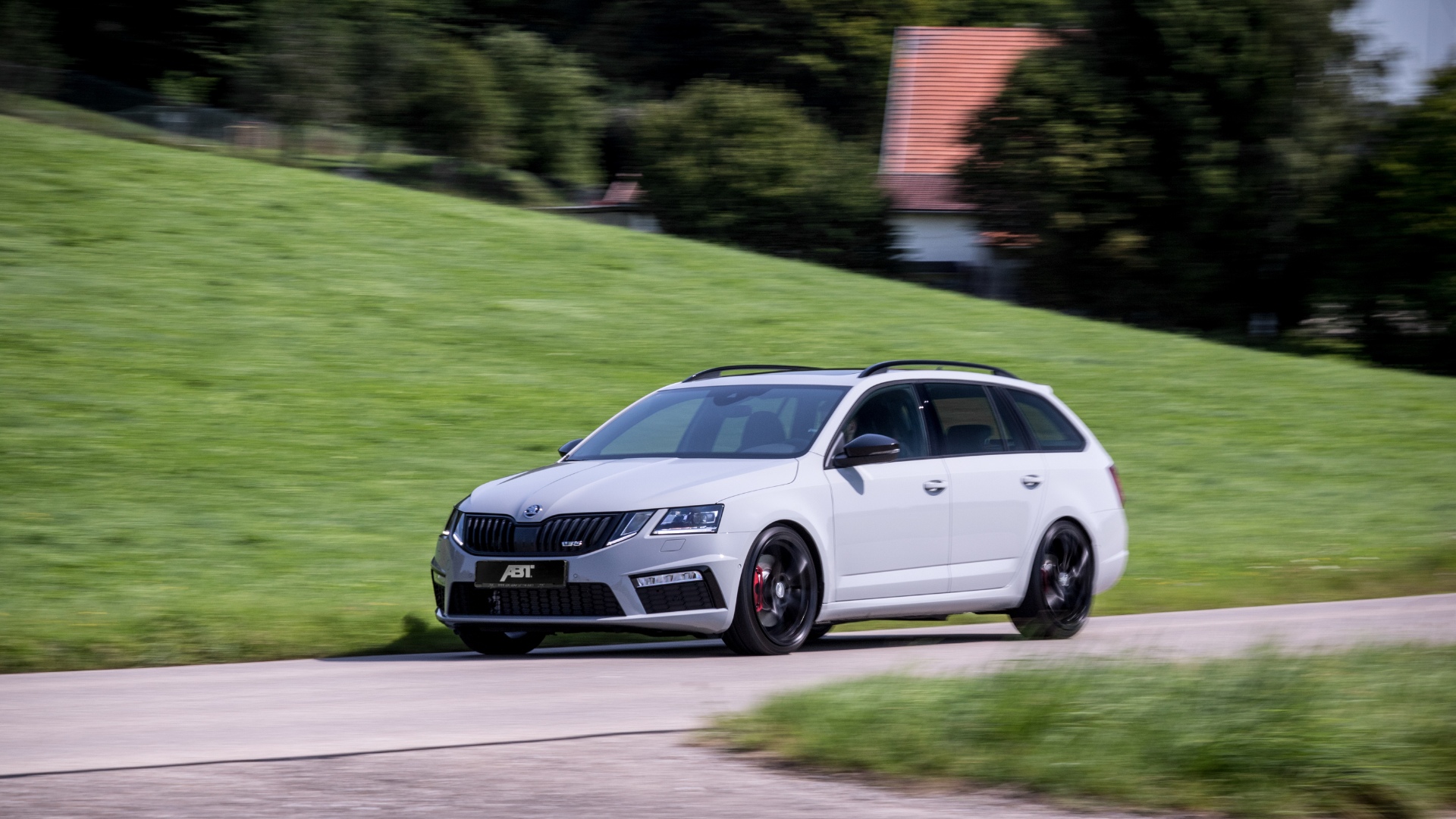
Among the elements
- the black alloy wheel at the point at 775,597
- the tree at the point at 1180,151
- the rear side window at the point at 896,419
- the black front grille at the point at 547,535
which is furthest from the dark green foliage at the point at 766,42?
the black front grille at the point at 547,535

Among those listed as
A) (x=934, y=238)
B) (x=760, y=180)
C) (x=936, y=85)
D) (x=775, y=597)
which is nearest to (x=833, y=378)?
(x=775, y=597)

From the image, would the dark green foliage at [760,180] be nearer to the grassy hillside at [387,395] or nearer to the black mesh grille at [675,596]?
the grassy hillside at [387,395]

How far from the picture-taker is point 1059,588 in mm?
11320

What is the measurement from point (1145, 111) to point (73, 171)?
2670 cm

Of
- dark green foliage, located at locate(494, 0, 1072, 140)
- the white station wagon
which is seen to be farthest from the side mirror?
dark green foliage, located at locate(494, 0, 1072, 140)

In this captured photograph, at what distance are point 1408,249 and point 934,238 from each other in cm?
1333

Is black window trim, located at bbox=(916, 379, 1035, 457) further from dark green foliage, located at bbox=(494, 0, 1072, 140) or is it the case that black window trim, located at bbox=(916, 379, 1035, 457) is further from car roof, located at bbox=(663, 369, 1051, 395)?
dark green foliage, located at bbox=(494, 0, 1072, 140)

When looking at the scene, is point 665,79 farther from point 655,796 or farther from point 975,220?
point 655,796

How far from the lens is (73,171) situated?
87.5 ft

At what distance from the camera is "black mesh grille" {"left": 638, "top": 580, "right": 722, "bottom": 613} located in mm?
8984

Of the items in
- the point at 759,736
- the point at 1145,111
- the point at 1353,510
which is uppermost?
the point at 1145,111

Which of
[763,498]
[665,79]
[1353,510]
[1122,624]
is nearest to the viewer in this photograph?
[763,498]

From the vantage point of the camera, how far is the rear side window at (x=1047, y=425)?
454 inches

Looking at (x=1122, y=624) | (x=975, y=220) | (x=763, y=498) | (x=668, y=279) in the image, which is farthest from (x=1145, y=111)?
(x=763, y=498)
